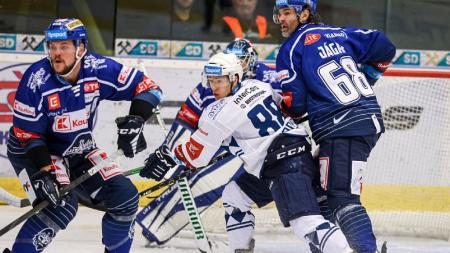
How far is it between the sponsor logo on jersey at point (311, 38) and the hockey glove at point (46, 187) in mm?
1092

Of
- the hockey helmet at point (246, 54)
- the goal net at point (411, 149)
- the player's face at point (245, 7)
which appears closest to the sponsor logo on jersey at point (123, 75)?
the hockey helmet at point (246, 54)

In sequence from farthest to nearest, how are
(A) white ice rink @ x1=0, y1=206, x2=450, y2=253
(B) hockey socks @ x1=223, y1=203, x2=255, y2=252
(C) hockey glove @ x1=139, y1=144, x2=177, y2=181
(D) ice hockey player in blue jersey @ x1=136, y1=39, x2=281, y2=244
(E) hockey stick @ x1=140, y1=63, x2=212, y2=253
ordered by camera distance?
(D) ice hockey player in blue jersey @ x1=136, y1=39, x2=281, y2=244, (A) white ice rink @ x1=0, y1=206, x2=450, y2=253, (E) hockey stick @ x1=140, y1=63, x2=212, y2=253, (B) hockey socks @ x1=223, y1=203, x2=255, y2=252, (C) hockey glove @ x1=139, y1=144, x2=177, y2=181

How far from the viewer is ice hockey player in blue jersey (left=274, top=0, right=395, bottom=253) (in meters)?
4.52

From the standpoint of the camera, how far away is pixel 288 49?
4613 millimetres

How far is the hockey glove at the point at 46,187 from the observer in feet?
14.9

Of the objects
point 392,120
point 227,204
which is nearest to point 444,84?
point 392,120

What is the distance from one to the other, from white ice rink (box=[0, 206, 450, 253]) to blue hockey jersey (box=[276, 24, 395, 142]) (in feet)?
4.42

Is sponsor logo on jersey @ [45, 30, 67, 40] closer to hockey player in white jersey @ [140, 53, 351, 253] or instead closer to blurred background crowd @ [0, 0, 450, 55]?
hockey player in white jersey @ [140, 53, 351, 253]

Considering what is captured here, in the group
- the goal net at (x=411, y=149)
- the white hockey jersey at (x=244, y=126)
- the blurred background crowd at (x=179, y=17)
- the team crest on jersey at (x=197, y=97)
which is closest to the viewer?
the white hockey jersey at (x=244, y=126)

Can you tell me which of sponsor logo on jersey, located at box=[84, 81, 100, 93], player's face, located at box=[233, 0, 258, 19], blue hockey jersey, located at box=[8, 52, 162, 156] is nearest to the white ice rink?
blue hockey jersey, located at box=[8, 52, 162, 156]

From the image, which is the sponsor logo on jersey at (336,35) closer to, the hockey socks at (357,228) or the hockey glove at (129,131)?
the hockey socks at (357,228)

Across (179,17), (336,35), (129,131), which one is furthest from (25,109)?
(179,17)

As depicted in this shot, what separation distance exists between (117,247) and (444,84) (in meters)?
2.54

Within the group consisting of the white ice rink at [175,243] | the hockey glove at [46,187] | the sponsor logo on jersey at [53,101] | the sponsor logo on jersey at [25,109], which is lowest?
the white ice rink at [175,243]
